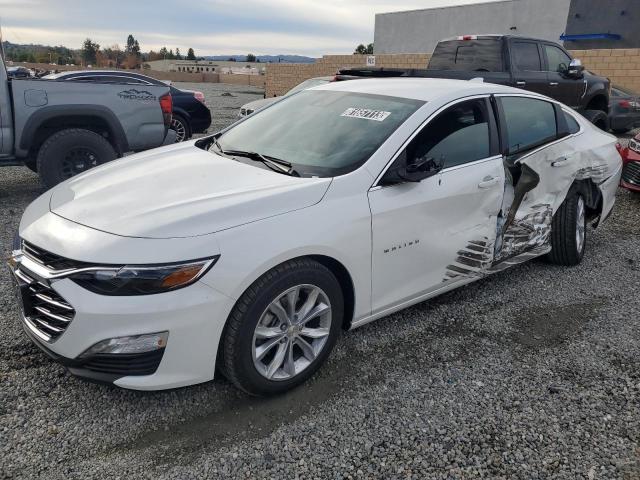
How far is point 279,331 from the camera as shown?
2.82m

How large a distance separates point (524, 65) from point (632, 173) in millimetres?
2811

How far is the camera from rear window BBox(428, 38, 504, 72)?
29.8ft

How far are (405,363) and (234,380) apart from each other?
1111mm

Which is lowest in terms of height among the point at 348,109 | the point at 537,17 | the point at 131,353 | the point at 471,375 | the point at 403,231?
the point at 471,375

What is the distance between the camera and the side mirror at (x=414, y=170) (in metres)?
3.16

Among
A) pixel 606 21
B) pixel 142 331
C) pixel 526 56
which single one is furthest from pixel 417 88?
pixel 606 21

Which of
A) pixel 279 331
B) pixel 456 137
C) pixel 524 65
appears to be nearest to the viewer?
→ pixel 279 331

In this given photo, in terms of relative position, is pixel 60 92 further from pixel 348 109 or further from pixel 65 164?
pixel 348 109

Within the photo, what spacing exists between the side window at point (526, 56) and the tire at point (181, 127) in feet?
20.0

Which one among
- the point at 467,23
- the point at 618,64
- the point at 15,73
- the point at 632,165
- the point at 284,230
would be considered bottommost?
the point at 632,165

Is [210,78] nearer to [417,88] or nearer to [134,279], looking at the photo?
[417,88]

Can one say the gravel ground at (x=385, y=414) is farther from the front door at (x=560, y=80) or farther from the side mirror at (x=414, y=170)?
the front door at (x=560, y=80)

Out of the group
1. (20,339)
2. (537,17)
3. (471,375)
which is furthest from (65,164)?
(537,17)

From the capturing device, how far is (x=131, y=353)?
8.02ft
